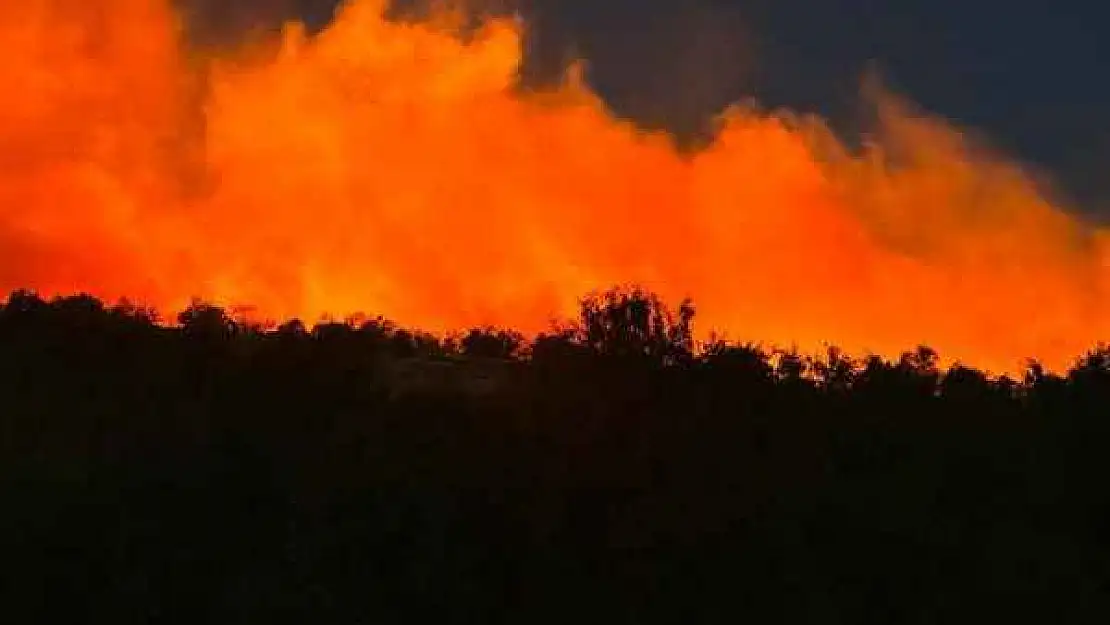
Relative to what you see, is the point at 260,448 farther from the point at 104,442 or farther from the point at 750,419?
the point at 750,419

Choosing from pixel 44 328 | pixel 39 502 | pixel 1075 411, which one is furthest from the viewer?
pixel 44 328

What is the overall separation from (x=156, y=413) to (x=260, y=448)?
126 inches

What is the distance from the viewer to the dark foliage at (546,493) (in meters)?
16.4

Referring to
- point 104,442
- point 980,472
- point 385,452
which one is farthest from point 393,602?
point 980,472

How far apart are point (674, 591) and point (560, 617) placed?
4.81ft

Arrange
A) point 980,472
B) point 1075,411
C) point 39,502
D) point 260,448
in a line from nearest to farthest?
point 39,502
point 260,448
point 980,472
point 1075,411

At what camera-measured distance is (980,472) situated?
67.4ft

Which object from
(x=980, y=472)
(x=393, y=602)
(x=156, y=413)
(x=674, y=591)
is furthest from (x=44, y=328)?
→ (x=980, y=472)

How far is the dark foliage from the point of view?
53.9ft

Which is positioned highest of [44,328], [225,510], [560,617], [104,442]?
[44,328]

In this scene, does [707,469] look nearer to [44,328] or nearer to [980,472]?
[980,472]

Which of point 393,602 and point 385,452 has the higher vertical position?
point 385,452

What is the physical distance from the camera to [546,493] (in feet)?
60.2

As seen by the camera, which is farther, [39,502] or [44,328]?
[44,328]
